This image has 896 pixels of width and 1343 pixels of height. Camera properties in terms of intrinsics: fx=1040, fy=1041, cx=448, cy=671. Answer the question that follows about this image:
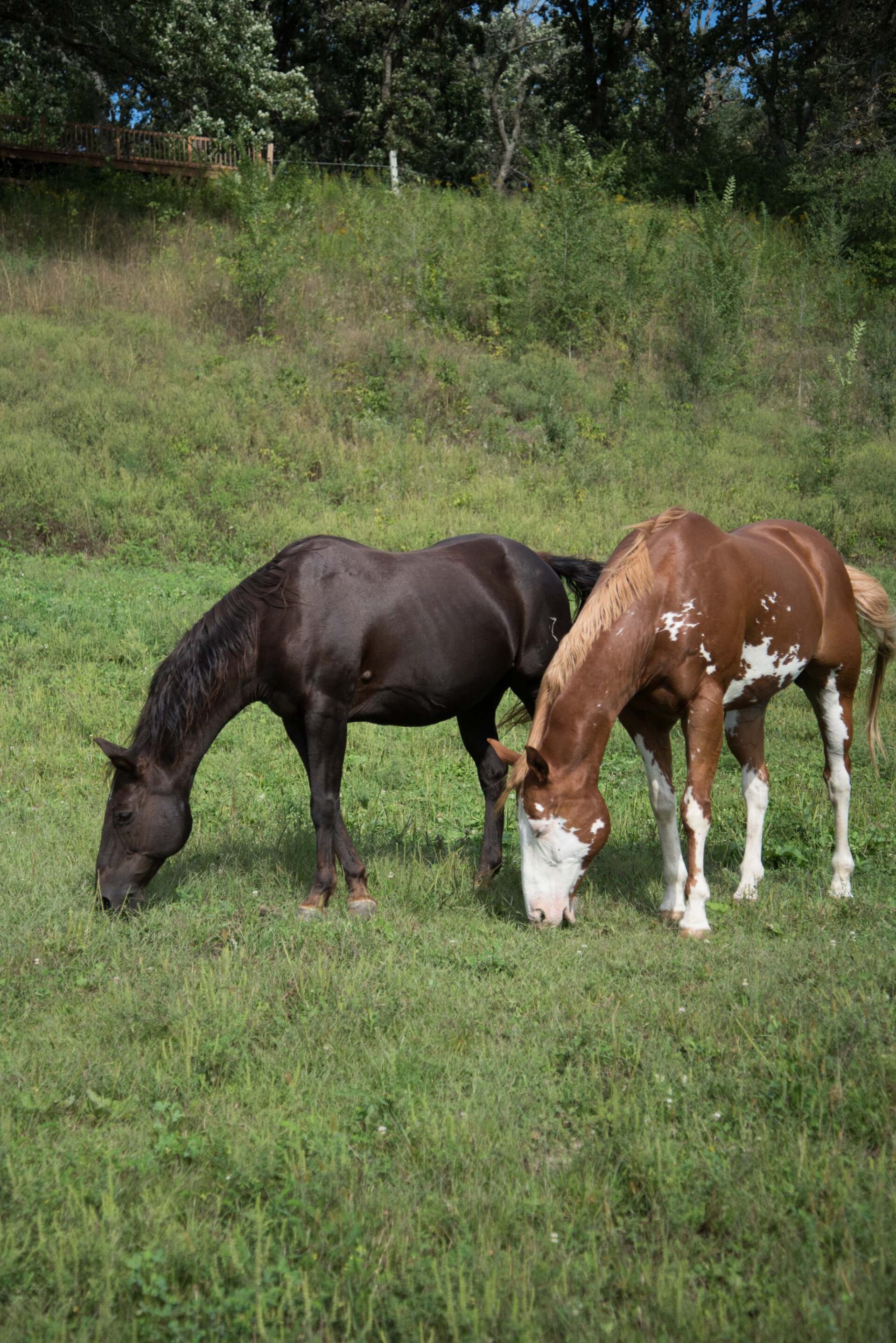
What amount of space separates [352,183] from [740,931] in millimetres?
23429

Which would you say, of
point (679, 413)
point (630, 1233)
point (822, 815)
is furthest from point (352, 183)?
point (630, 1233)

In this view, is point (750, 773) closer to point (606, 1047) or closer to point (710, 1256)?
point (606, 1047)

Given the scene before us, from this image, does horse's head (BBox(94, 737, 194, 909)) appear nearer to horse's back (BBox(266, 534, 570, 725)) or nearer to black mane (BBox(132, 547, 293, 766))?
black mane (BBox(132, 547, 293, 766))

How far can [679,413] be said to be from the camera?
63.9 ft

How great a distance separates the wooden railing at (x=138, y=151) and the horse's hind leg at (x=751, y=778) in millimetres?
20708

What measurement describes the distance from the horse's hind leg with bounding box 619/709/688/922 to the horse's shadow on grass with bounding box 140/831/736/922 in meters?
0.17

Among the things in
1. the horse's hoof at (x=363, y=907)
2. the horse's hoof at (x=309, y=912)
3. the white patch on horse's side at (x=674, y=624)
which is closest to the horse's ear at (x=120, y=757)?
the horse's hoof at (x=309, y=912)

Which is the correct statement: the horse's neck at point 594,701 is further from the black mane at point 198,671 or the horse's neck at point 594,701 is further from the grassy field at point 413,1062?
the black mane at point 198,671

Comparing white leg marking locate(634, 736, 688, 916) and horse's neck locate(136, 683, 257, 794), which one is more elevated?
horse's neck locate(136, 683, 257, 794)

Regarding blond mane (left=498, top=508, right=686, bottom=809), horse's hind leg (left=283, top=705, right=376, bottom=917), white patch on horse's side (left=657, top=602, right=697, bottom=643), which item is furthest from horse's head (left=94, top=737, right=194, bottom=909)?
white patch on horse's side (left=657, top=602, right=697, bottom=643)

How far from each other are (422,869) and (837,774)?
8.34 feet

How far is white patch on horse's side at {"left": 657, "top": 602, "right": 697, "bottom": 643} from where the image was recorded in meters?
5.20

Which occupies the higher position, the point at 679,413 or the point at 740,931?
the point at 679,413

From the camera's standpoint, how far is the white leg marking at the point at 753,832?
5.75 meters
